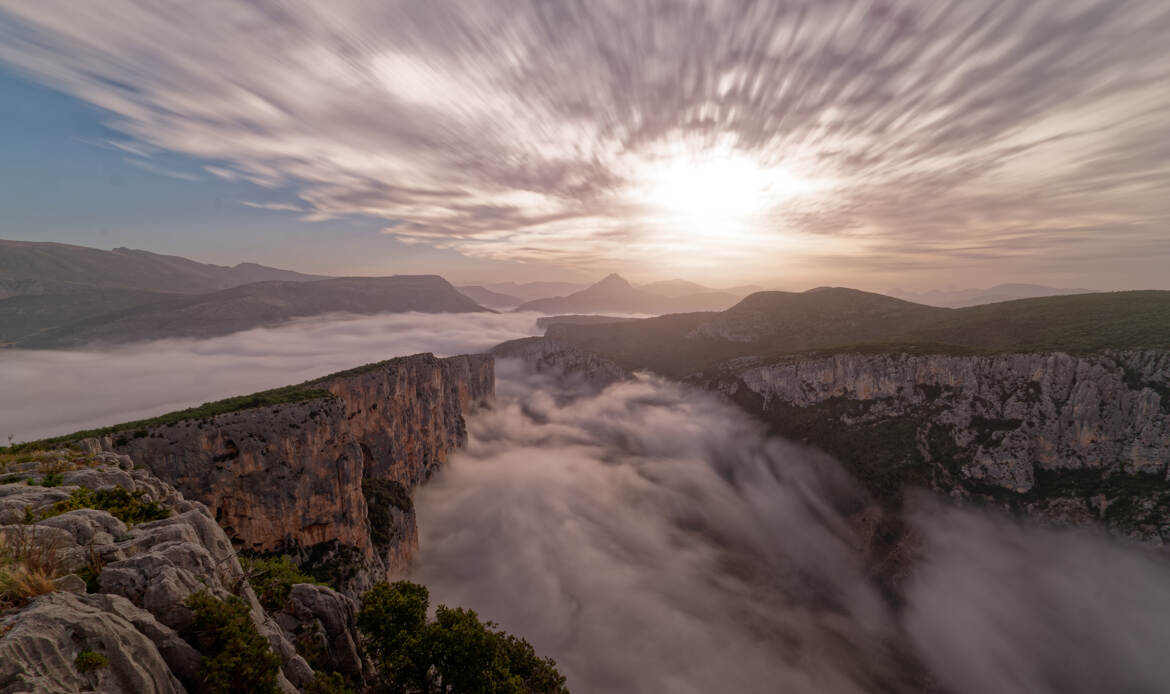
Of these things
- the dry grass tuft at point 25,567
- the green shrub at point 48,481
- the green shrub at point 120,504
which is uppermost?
the dry grass tuft at point 25,567

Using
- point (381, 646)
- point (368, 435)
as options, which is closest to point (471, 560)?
point (368, 435)

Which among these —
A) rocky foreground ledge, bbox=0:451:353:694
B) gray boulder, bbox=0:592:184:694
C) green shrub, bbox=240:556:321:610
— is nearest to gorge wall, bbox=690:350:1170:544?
green shrub, bbox=240:556:321:610

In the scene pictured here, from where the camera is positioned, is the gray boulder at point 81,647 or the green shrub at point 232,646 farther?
the green shrub at point 232,646

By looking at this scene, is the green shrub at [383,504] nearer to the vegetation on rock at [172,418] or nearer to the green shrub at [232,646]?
the vegetation on rock at [172,418]

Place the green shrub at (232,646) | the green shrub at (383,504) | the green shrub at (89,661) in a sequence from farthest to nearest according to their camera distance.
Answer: the green shrub at (383,504), the green shrub at (232,646), the green shrub at (89,661)

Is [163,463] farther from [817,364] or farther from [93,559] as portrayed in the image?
[817,364]

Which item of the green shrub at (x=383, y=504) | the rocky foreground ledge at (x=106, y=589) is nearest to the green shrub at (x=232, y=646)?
the rocky foreground ledge at (x=106, y=589)
